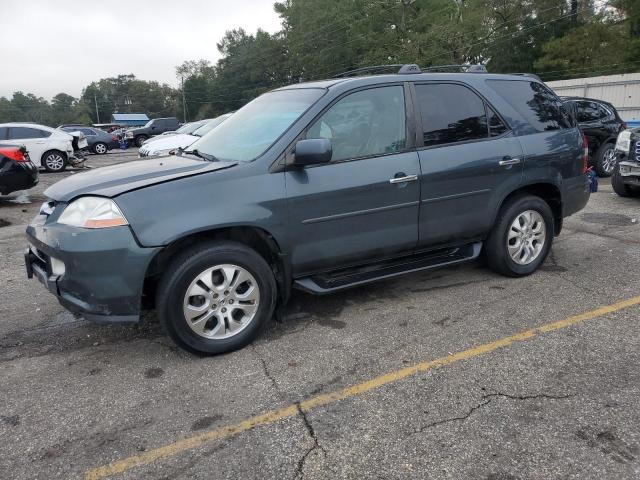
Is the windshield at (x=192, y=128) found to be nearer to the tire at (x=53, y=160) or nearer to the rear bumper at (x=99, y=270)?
the tire at (x=53, y=160)

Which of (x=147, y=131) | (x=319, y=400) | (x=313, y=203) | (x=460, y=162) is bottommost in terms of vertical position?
(x=319, y=400)

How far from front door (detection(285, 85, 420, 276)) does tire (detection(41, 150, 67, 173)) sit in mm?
14983

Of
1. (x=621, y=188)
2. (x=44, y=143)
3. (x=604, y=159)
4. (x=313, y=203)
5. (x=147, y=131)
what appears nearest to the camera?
(x=313, y=203)

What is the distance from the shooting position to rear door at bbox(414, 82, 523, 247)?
13.8 ft

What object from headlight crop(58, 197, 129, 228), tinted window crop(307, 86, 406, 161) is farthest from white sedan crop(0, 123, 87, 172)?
tinted window crop(307, 86, 406, 161)

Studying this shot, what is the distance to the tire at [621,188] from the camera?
8.59 metres

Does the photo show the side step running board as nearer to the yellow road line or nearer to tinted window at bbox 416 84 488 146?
the yellow road line

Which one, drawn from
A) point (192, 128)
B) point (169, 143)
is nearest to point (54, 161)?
point (192, 128)

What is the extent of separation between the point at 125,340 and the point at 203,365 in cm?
82

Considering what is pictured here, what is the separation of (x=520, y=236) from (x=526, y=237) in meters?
0.09

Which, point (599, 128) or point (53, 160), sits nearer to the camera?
point (599, 128)

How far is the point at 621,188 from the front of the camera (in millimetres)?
8727

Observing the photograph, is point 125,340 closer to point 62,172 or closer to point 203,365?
point 203,365

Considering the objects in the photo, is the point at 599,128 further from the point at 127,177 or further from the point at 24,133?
the point at 24,133
